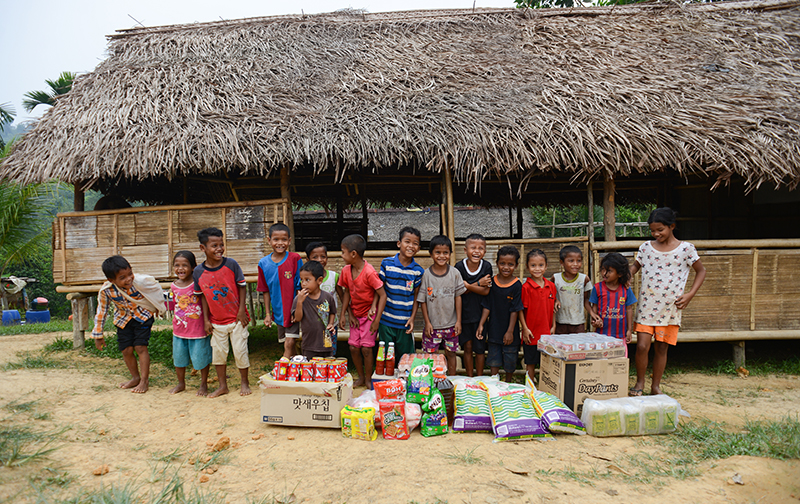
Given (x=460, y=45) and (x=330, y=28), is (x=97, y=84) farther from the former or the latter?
(x=460, y=45)

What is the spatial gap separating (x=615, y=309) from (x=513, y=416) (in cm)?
146

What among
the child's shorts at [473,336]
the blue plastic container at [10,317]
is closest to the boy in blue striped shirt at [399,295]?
the child's shorts at [473,336]

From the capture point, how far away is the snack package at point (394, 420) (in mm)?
3035

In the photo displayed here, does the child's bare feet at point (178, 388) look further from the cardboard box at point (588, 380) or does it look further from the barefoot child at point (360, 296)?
the cardboard box at point (588, 380)

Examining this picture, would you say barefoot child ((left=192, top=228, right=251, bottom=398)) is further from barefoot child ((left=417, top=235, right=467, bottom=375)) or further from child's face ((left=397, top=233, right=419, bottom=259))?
barefoot child ((left=417, top=235, right=467, bottom=375))

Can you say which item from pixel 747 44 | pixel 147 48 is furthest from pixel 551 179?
pixel 147 48

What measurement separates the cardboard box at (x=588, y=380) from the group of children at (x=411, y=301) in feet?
1.77

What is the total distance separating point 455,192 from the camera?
7668 mm

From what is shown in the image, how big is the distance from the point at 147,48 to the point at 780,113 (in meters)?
8.23

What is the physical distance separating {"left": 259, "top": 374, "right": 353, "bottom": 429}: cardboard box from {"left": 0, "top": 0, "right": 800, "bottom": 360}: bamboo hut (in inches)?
97.2

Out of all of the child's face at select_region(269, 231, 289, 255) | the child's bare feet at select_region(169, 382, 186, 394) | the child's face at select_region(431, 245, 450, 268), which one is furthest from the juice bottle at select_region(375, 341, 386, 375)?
the child's bare feet at select_region(169, 382, 186, 394)

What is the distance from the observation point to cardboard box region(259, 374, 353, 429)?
3.21 meters

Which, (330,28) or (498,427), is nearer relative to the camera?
(498,427)

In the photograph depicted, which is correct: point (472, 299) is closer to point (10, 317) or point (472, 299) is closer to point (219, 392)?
point (219, 392)
